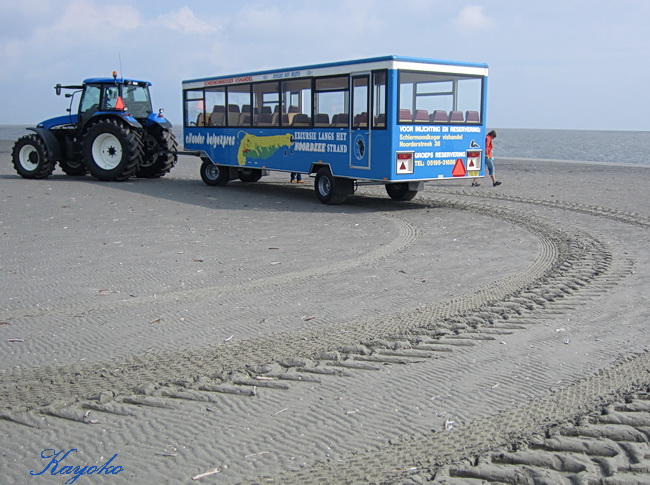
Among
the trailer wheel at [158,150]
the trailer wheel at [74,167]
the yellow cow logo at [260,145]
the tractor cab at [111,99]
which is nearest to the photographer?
the yellow cow logo at [260,145]

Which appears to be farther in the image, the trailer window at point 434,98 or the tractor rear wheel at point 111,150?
the tractor rear wheel at point 111,150

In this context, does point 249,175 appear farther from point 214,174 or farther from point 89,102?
point 89,102

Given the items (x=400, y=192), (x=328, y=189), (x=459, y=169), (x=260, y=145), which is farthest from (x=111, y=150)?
(x=459, y=169)

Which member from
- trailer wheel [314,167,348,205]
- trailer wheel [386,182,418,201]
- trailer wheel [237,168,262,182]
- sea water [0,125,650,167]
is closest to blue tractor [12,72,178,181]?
trailer wheel [237,168,262,182]

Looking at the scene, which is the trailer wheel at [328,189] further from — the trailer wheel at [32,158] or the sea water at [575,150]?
the sea water at [575,150]

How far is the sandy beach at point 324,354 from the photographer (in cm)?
369

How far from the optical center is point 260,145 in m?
17.0

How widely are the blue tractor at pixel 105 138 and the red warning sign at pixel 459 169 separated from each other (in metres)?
9.01

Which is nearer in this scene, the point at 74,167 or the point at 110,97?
the point at 110,97

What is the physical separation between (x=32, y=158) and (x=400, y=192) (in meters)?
11.4

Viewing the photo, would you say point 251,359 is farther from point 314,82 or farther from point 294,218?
point 314,82

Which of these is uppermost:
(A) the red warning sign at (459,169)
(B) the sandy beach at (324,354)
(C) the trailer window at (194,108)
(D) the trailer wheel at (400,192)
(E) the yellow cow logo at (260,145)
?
(C) the trailer window at (194,108)

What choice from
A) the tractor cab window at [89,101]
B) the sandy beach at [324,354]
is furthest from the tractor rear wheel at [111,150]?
the sandy beach at [324,354]

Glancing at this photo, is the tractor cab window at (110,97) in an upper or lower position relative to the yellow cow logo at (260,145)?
upper
